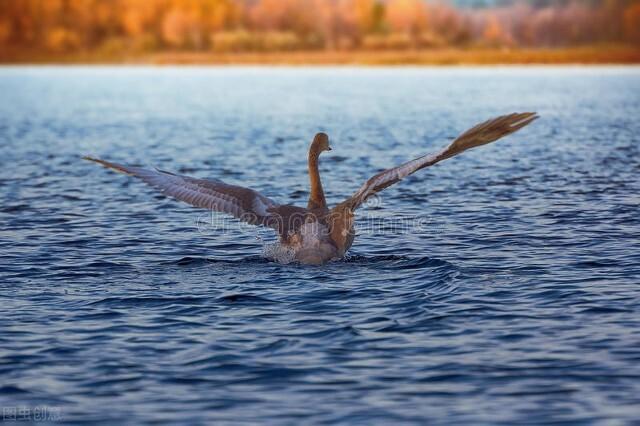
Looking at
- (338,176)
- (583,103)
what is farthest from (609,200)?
(583,103)

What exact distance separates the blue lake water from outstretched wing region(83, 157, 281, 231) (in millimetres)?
801

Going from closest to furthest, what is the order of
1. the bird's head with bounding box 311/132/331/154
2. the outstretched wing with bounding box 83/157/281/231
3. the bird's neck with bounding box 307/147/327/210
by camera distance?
the outstretched wing with bounding box 83/157/281/231 → the bird's neck with bounding box 307/147/327/210 → the bird's head with bounding box 311/132/331/154

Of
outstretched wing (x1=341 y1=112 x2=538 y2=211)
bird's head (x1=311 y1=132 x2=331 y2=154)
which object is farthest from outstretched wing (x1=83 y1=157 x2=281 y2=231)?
outstretched wing (x1=341 y1=112 x2=538 y2=211)

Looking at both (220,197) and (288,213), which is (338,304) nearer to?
(288,213)

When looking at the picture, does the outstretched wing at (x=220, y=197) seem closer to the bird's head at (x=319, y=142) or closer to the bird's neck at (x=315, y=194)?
the bird's neck at (x=315, y=194)

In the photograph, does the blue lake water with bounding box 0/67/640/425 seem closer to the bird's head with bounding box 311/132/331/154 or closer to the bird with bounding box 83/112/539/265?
the bird with bounding box 83/112/539/265

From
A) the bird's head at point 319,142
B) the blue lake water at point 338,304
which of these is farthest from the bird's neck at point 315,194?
the blue lake water at point 338,304

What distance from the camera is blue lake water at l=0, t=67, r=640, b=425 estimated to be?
36.2ft

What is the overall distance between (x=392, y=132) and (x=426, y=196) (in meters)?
21.8

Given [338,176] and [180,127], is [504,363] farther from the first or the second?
[180,127]

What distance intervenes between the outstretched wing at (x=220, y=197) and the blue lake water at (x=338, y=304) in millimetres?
801

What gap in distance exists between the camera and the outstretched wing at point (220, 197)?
1705cm

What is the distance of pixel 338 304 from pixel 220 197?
3529 millimetres

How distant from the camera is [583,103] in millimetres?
66188
